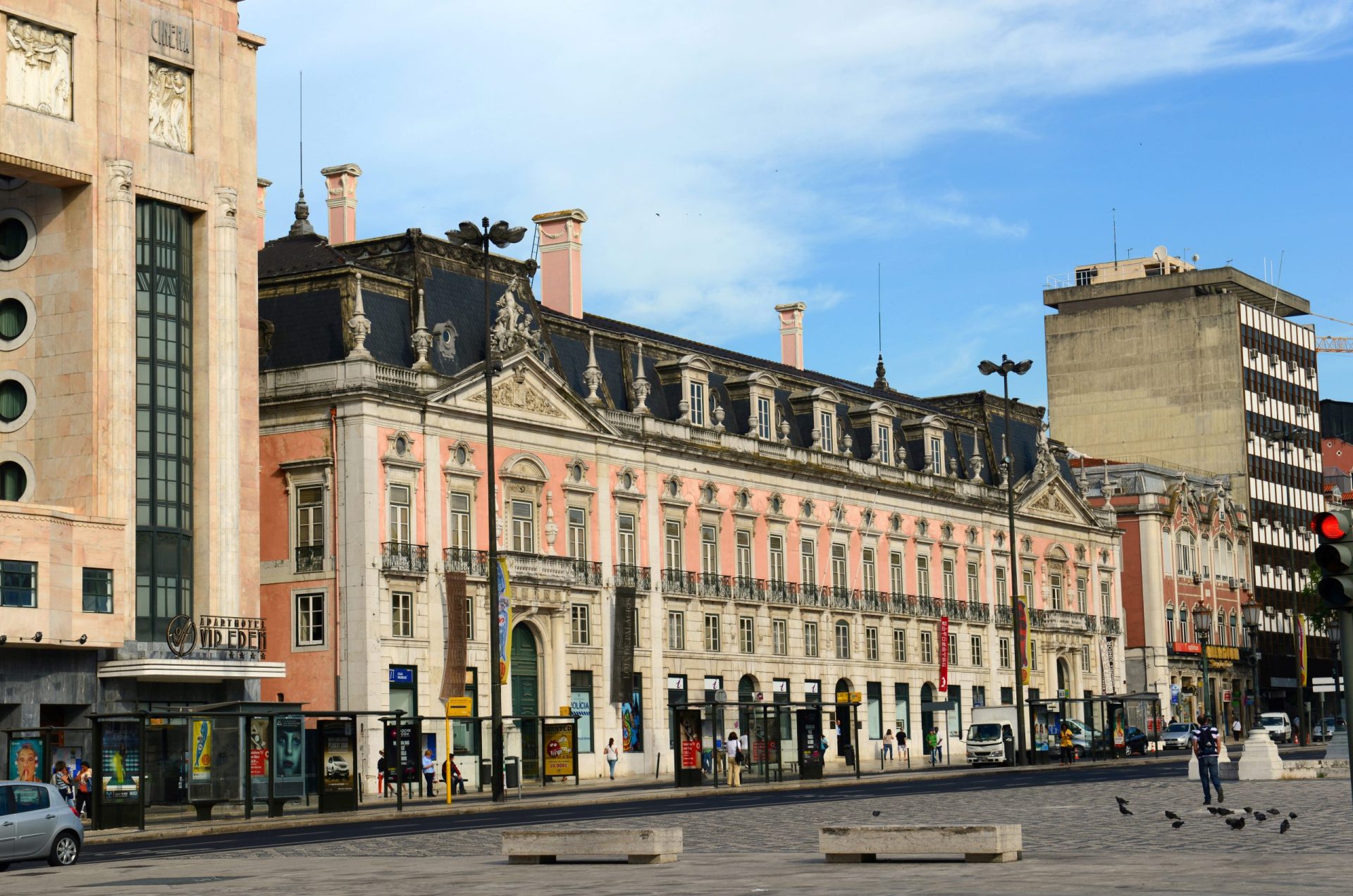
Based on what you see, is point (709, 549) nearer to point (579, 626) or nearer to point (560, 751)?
point (579, 626)

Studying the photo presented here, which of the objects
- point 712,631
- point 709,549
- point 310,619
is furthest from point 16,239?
point 712,631

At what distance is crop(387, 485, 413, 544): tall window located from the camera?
6338cm

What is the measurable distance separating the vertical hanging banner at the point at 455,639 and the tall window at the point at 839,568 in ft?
80.2

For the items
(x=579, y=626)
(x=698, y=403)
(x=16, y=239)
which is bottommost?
(x=579, y=626)

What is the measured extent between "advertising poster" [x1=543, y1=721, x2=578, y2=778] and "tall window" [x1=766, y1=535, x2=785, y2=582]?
82.3 ft

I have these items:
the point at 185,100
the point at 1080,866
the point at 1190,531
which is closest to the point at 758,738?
the point at 185,100

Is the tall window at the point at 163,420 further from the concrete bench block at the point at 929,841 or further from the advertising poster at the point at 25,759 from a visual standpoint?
the concrete bench block at the point at 929,841

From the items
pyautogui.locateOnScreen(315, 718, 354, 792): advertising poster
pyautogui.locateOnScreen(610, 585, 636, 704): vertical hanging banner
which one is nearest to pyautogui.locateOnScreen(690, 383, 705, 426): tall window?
pyautogui.locateOnScreen(610, 585, 636, 704): vertical hanging banner

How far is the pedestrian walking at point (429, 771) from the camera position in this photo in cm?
5622

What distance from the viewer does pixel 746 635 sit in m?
80.2

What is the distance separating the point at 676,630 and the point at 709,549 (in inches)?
165

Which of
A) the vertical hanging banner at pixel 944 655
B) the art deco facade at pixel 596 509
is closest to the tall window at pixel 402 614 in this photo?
the art deco facade at pixel 596 509

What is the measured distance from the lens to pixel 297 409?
63750 millimetres

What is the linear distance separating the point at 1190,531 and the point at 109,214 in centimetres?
7855
